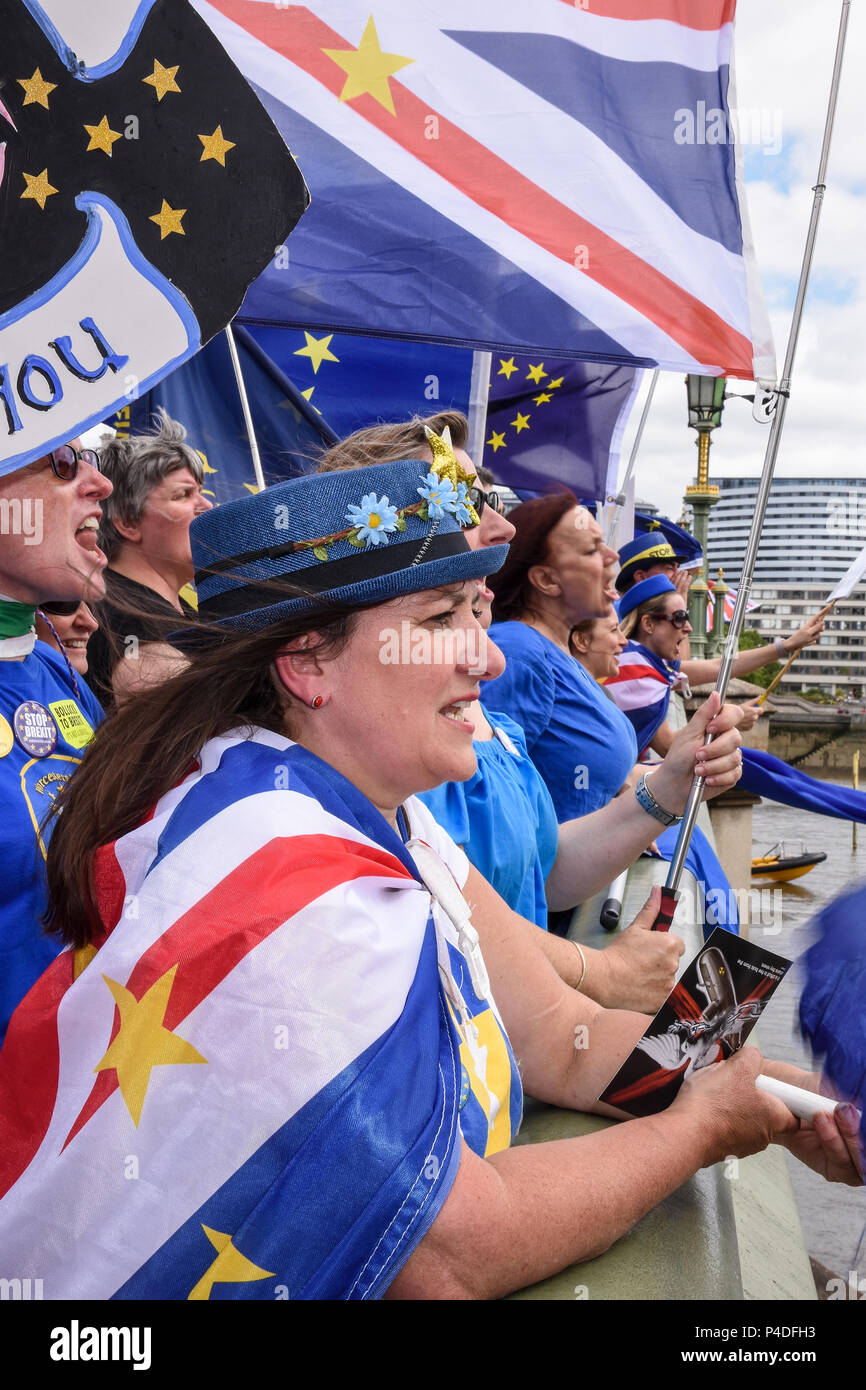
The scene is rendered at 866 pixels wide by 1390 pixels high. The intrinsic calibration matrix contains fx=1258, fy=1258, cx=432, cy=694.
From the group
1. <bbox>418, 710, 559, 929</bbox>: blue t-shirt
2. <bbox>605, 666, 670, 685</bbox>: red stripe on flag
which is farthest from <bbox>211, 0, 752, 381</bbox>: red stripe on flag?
<bbox>605, 666, 670, 685</bbox>: red stripe on flag

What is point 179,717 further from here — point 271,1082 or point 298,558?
point 271,1082

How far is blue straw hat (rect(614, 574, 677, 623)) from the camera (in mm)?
8406

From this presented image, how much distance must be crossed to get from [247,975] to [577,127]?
3.39 meters

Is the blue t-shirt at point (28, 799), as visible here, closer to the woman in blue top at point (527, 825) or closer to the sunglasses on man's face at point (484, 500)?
the woman in blue top at point (527, 825)

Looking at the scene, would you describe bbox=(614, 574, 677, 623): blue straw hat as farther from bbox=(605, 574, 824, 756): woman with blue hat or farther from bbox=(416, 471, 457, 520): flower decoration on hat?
bbox=(416, 471, 457, 520): flower decoration on hat

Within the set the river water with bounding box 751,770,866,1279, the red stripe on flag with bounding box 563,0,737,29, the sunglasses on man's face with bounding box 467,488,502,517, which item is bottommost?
the river water with bounding box 751,770,866,1279

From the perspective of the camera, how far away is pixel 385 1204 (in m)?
1.44

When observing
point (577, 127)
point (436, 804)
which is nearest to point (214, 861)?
point (436, 804)

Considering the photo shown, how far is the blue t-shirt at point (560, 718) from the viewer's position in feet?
14.6

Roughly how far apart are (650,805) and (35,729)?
1.91m

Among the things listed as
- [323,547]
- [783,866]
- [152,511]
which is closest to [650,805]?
[152,511]

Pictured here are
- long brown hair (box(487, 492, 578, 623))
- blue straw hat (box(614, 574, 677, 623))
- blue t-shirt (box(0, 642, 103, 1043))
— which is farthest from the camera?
blue straw hat (box(614, 574, 677, 623))

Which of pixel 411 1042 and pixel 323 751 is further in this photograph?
pixel 323 751

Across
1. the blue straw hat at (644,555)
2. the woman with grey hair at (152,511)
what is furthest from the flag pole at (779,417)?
the blue straw hat at (644,555)
